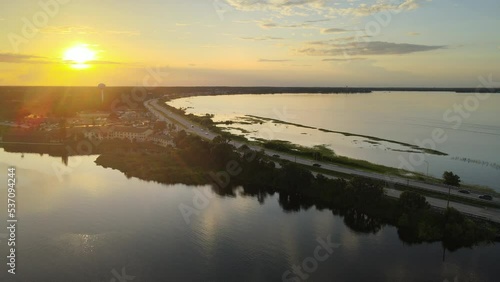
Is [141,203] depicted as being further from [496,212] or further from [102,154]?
[496,212]

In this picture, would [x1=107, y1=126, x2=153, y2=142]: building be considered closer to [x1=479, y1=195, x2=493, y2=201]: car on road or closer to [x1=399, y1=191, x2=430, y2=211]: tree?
[x1=399, y1=191, x2=430, y2=211]: tree

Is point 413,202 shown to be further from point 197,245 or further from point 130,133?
point 130,133

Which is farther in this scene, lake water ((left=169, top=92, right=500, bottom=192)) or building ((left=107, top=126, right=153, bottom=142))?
building ((left=107, top=126, right=153, bottom=142))

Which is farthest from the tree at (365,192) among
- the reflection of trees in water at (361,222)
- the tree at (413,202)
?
the tree at (413,202)

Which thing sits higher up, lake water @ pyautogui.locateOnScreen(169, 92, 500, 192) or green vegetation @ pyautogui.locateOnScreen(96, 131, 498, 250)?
lake water @ pyautogui.locateOnScreen(169, 92, 500, 192)

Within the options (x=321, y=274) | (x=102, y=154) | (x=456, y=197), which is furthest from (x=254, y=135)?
(x=321, y=274)

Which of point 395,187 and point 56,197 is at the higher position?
point 395,187

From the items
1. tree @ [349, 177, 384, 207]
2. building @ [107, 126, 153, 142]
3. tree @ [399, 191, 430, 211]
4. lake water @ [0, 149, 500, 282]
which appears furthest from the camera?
building @ [107, 126, 153, 142]

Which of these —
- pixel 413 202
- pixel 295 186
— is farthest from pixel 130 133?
pixel 413 202

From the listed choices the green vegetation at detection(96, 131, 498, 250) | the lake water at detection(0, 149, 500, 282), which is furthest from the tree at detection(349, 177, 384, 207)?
the lake water at detection(0, 149, 500, 282)
